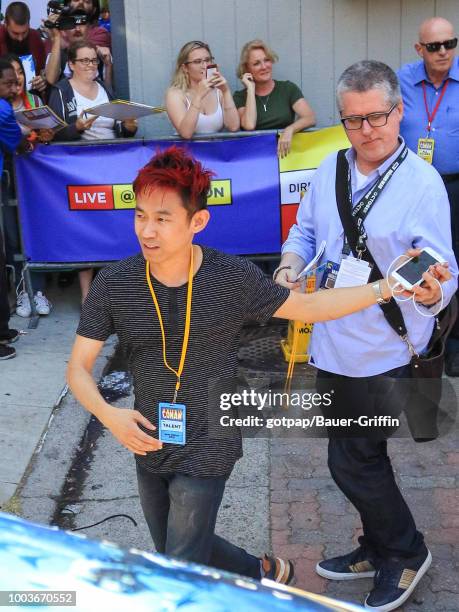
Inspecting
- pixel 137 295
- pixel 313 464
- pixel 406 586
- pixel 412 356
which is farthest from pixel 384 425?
pixel 313 464

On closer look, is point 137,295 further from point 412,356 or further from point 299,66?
point 299,66

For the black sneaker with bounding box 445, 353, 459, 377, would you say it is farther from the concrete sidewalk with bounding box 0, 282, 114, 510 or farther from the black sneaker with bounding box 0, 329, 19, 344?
the black sneaker with bounding box 0, 329, 19, 344

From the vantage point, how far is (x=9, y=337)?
7141 mm

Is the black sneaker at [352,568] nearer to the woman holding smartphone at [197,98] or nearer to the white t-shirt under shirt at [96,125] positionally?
the woman holding smartphone at [197,98]

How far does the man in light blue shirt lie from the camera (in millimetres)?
3695

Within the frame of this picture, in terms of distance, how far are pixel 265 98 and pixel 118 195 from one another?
1445 mm

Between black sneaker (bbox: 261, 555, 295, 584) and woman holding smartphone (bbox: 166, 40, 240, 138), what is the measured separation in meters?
4.17

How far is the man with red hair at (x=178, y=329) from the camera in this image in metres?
3.19

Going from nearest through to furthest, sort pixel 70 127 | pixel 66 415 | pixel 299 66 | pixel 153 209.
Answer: pixel 153 209 < pixel 66 415 < pixel 70 127 < pixel 299 66

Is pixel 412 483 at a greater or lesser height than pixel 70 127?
lesser

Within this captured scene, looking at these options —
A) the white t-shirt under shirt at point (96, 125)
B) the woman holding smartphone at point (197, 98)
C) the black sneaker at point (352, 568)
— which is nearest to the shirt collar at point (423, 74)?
the woman holding smartphone at point (197, 98)

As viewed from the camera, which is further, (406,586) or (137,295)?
(406,586)

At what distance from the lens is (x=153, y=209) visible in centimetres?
318

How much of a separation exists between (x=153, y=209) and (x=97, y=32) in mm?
6023
